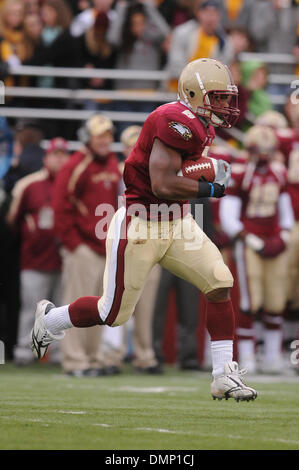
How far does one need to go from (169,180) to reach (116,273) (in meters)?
0.60

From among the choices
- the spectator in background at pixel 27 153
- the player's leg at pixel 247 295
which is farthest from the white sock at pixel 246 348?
the spectator in background at pixel 27 153

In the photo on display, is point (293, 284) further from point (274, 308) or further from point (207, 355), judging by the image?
point (207, 355)

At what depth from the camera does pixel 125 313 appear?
5398 millimetres

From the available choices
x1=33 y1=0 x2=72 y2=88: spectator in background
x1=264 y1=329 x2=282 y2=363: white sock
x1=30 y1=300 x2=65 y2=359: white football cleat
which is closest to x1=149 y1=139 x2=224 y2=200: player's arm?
x1=30 y1=300 x2=65 y2=359: white football cleat

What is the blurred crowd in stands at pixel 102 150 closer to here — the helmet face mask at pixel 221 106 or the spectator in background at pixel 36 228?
the spectator in background at pixel 36 228

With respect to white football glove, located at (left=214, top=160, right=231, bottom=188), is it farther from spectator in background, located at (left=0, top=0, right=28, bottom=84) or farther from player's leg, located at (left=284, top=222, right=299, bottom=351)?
spectator in background, located at (left=0, top=0, right=28, bottom=84)

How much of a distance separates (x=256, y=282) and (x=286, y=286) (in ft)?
1.73

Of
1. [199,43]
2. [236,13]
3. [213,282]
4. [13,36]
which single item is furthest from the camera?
[236,13]

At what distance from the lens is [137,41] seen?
10.9 metres

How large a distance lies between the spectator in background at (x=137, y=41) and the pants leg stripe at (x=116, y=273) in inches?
222

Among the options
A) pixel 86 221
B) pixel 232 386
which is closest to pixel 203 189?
pixel 232 386

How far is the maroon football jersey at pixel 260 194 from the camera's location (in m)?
8.91

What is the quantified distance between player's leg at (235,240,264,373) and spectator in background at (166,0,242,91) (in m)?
2.58

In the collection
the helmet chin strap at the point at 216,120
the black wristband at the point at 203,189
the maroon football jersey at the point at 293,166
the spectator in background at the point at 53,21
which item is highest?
the spectator in background at the point at 53,21
